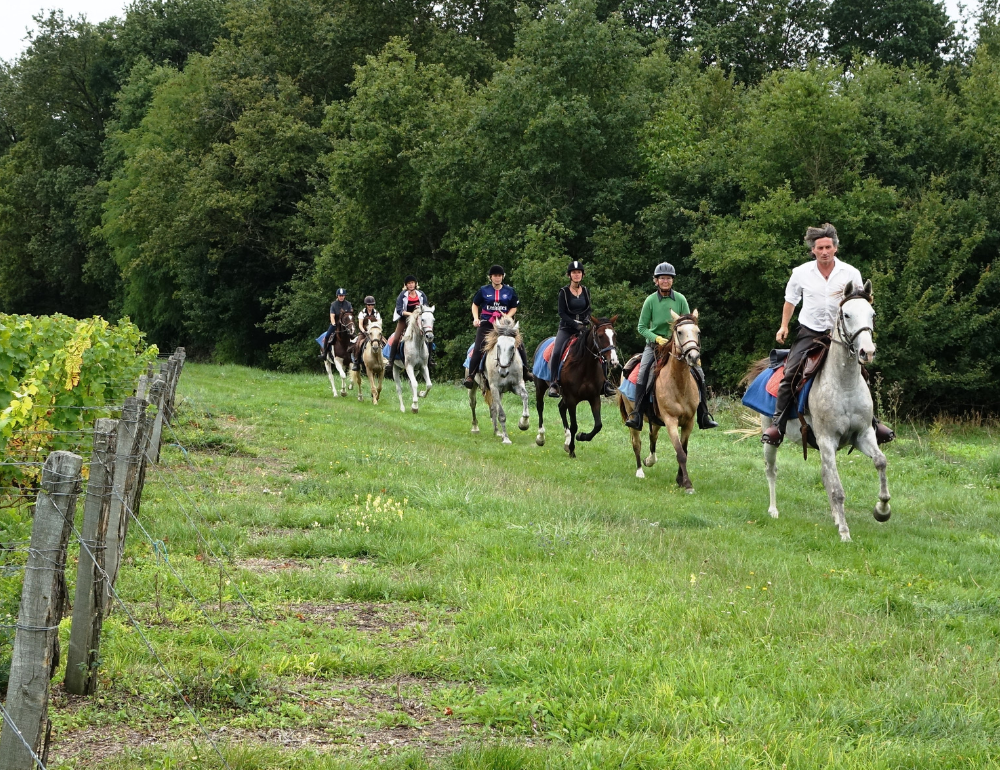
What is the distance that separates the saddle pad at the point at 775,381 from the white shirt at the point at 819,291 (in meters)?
0.91

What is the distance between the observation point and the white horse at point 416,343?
848 inches

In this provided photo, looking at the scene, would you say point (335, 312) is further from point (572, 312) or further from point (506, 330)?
point (572, 312)

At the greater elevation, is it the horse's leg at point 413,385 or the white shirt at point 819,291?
the white shirt at point 819,291

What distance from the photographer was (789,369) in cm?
1022

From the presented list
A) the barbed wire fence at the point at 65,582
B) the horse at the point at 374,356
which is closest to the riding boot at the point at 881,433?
the barbed wire fence at the point at 65,582

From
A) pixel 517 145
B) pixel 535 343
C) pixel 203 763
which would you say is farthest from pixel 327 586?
pixel 517 145

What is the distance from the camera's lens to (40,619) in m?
3.80

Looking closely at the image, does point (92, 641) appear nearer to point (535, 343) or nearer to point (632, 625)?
point (632, 625)

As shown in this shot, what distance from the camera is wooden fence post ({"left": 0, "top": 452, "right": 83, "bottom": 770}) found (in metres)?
3.67

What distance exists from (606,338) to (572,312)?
3.06 feet

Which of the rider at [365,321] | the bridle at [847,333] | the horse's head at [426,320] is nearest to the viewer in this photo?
the bridle at [847,333]

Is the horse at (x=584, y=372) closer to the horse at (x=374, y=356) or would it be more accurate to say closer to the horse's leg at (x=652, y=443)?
the horse's leg at (x=652, y=443)

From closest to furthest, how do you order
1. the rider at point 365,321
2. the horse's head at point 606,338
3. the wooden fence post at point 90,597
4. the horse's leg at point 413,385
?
the wooden fence post at point 90,597, the horse's head at point 606,338, the horse's leg at point 413,385, the rider at point 365,321

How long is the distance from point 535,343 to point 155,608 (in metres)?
26.8
